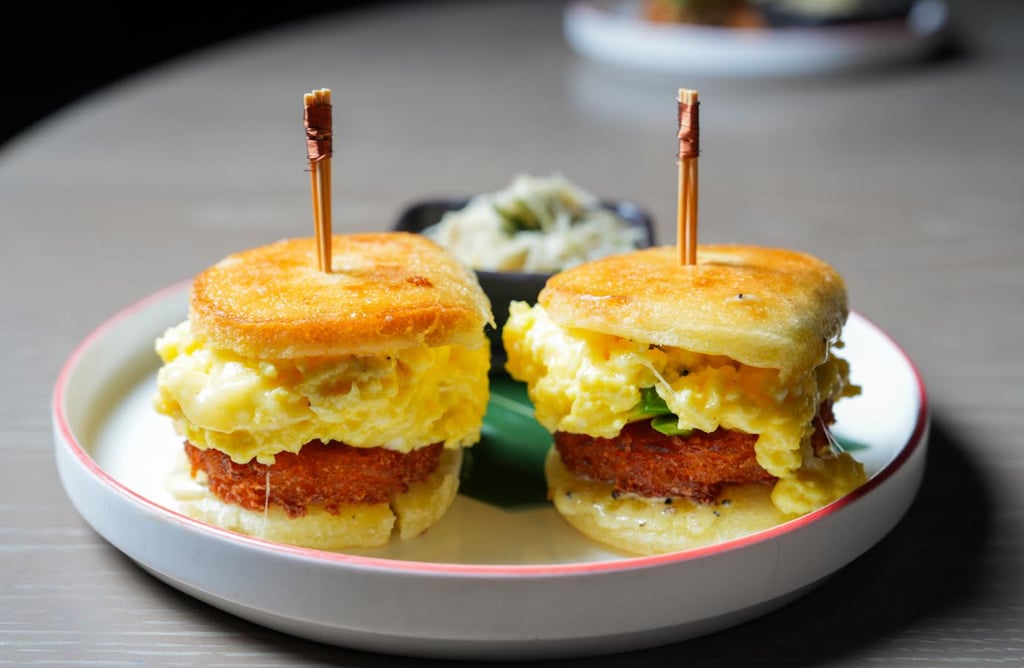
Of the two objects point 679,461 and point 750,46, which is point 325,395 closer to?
point 679,461

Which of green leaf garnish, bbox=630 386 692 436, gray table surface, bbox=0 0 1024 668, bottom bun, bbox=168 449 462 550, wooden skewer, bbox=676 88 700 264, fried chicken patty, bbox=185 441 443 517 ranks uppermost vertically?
wooden skewer, bbox=676 88 700 264

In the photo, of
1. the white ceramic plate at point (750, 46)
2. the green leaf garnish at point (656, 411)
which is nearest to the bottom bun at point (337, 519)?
the green leaf garnish at point (656, 411)

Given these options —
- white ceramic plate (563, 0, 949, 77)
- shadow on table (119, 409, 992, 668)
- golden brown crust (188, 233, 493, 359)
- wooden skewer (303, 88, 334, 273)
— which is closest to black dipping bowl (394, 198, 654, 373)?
golden brown crust (188, 233, 493, 359)

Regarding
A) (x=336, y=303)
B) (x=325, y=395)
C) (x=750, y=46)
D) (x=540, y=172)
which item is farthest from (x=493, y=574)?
(x=750, y=46)

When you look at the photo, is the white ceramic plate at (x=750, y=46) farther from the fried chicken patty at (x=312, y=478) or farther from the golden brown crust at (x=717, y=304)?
the fried chicken patty at (x=312, y=478)

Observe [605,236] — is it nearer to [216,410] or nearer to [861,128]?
[216,410]

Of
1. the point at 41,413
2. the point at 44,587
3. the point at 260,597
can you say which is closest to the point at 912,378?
the point at 260,597

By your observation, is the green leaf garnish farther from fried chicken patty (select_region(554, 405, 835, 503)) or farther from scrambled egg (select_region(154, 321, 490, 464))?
scrambled egg (select_region(154, 321, 490, 464))

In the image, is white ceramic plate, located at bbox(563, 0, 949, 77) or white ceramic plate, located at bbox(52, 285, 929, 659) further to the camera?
white ceramic plate, located at bbox(563, 0, 949, 77)
